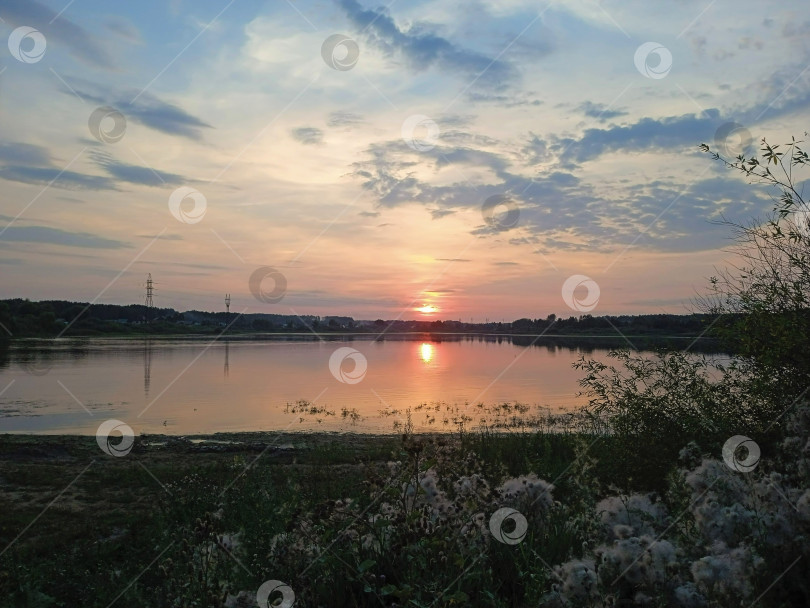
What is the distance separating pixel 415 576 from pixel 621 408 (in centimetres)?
748

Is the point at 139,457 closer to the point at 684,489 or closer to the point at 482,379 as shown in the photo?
the point at 684,489

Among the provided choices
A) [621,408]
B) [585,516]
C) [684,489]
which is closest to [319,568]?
[585,516]

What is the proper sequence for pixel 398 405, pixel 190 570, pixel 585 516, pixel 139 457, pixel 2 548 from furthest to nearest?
pixel 398 405, pixel 139 457, pixel 2 548, pixel 585 516, pixel 190 570

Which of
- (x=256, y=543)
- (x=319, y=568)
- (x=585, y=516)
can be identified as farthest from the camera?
(x=256, y=543)

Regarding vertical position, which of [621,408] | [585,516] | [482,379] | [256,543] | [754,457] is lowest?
[256,543]

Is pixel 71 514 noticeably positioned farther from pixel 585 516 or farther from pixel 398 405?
pixel 398 405

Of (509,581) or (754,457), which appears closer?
(509,581)

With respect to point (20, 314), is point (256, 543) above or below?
below

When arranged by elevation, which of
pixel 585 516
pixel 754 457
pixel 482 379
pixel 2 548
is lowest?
pixel 2 548

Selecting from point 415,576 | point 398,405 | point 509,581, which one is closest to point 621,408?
point 509,581

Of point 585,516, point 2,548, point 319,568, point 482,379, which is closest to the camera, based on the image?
point 319,568

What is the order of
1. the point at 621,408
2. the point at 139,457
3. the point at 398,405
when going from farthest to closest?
the point at 398,405 < the point at 139,457 < the point at 621,408

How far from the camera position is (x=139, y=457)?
17438mm

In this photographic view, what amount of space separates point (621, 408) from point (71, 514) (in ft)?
34.6
